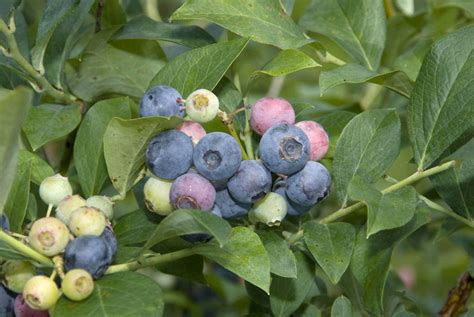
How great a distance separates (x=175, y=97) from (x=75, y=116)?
0.32 meters

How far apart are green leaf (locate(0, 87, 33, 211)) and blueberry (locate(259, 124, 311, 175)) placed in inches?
12.8

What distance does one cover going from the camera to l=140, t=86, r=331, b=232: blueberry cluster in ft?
3.53

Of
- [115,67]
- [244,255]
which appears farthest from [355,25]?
[244,255]

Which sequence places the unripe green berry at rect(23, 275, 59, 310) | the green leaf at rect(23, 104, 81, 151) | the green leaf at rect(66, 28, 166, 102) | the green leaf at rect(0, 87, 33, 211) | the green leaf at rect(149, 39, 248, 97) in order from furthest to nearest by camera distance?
the green leaf at rect(66, 28, 166, 102) → the green leaf at rect(23, 104, 81, 151) → the green leaf at rect(149, 39, 248, 97) → the unripe green berry at rect(23, 275, 59, 310) → the green leaf at rect(0, 87, 33, 211)

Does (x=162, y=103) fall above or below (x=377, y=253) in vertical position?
above

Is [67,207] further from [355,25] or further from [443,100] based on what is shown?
[355,25]

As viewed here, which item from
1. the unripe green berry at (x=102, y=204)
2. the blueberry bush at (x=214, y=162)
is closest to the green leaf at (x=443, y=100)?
the blueberry bush at (x=214, y=162)

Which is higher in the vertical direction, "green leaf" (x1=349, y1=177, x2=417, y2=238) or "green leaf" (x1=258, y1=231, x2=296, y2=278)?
"green leaf" (x1=349, y1=177, x2=417, y2=238)

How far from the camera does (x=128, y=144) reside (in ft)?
3.67

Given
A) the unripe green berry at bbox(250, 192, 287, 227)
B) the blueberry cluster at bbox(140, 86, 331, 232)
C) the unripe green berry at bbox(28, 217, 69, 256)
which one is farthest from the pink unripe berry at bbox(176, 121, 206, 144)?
the unripe green berry at bbox(28, 217, 69, 256)

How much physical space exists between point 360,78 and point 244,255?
0.32 meters

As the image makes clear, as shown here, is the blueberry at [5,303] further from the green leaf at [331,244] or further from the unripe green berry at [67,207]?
the green leaf at [331,244]

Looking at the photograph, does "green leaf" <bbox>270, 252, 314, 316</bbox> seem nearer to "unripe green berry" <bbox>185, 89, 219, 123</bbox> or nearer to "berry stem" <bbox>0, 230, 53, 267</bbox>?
"unripe green berry" <bbox>185, 89, 219, 123</bbox>

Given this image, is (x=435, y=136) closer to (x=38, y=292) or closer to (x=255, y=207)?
(x=255, y=207)
